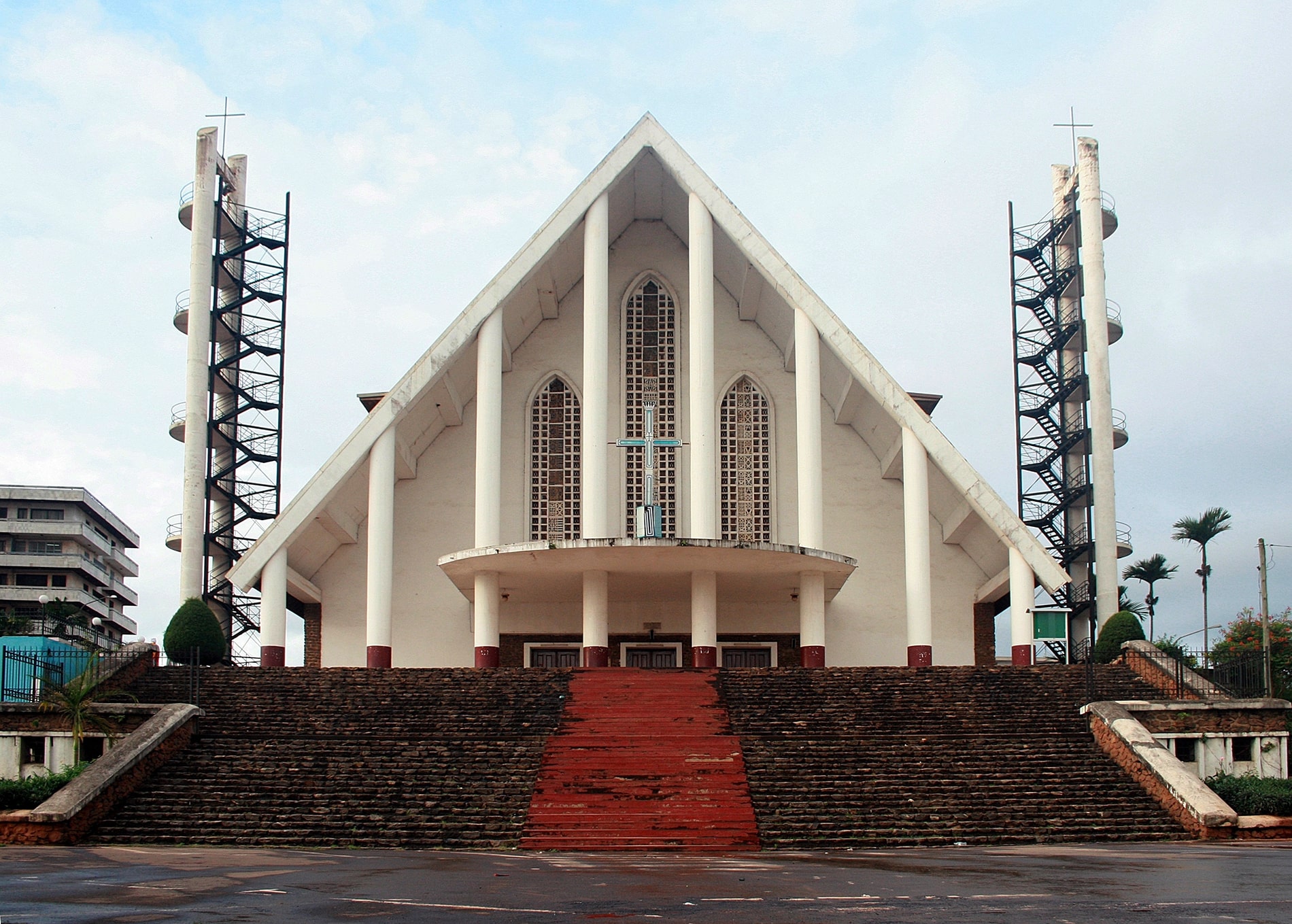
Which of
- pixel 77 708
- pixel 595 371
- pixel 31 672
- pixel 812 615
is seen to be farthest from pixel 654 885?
pixel 595 371

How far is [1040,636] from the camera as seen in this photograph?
27.7 m

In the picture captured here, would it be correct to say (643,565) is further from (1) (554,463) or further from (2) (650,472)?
(1) (554,463)

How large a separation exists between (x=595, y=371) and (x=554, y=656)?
7.24 meters

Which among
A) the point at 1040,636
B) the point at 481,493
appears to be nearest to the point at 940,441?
the point at 1040,636

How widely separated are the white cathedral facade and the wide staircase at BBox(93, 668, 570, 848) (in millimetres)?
4070

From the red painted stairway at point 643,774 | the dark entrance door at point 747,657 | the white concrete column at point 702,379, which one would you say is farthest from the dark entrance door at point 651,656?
the red painted stairway at point 643,774

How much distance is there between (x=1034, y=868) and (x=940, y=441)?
16.6m

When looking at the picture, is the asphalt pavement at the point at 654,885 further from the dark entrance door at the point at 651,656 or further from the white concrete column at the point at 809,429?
the dark entrance door at the point at 651,656

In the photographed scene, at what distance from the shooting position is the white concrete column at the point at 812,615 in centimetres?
2788

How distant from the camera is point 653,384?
3284 cm

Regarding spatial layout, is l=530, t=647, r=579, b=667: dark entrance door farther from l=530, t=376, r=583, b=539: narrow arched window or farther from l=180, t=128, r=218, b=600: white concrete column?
l=180, t=128, r=218, b=600: white concrete column

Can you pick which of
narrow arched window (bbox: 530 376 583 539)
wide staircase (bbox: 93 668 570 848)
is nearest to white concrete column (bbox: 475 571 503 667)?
wide staircase (bbox: 93 668 570 848)

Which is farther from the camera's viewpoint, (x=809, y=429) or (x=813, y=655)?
(x=809, y=429)

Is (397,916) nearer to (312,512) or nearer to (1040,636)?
(312,512)
